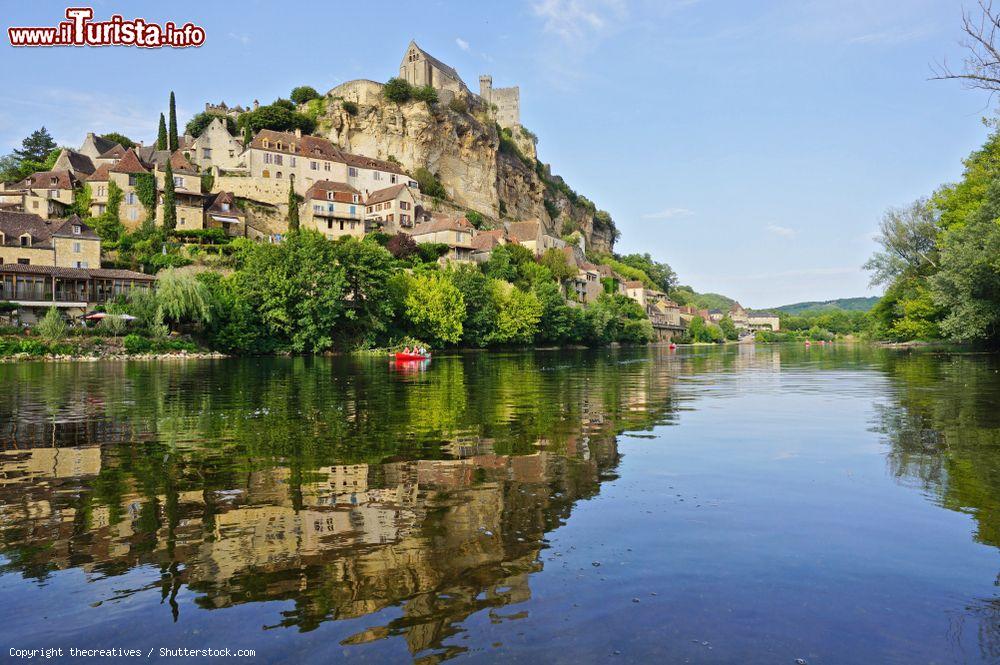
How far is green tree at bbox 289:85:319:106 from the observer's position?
113562 millimetres

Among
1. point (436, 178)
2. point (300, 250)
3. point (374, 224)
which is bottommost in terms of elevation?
point (300, 250)

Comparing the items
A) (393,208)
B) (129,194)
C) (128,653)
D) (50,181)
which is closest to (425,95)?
(393,208)

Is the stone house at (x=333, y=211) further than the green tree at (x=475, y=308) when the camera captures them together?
Yes

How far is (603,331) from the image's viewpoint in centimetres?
9562

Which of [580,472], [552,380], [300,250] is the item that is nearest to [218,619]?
[580,472]

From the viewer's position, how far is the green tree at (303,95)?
11356cm

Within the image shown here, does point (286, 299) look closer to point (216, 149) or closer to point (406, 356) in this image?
point (406, 356)

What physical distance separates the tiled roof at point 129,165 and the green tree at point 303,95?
38.8 m

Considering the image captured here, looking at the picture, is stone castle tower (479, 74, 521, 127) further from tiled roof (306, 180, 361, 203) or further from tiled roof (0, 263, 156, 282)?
tiled roof (0, 263, 156, 282)

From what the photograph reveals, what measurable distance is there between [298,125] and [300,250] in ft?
173

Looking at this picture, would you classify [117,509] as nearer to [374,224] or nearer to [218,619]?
[218,619]

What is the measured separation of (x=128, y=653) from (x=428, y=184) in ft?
359

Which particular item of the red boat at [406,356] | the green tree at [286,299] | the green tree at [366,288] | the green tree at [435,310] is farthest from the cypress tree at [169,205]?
the red boat at [406,356]

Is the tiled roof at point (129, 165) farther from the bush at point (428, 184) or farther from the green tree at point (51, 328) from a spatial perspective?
the bush at point (428, 184)
